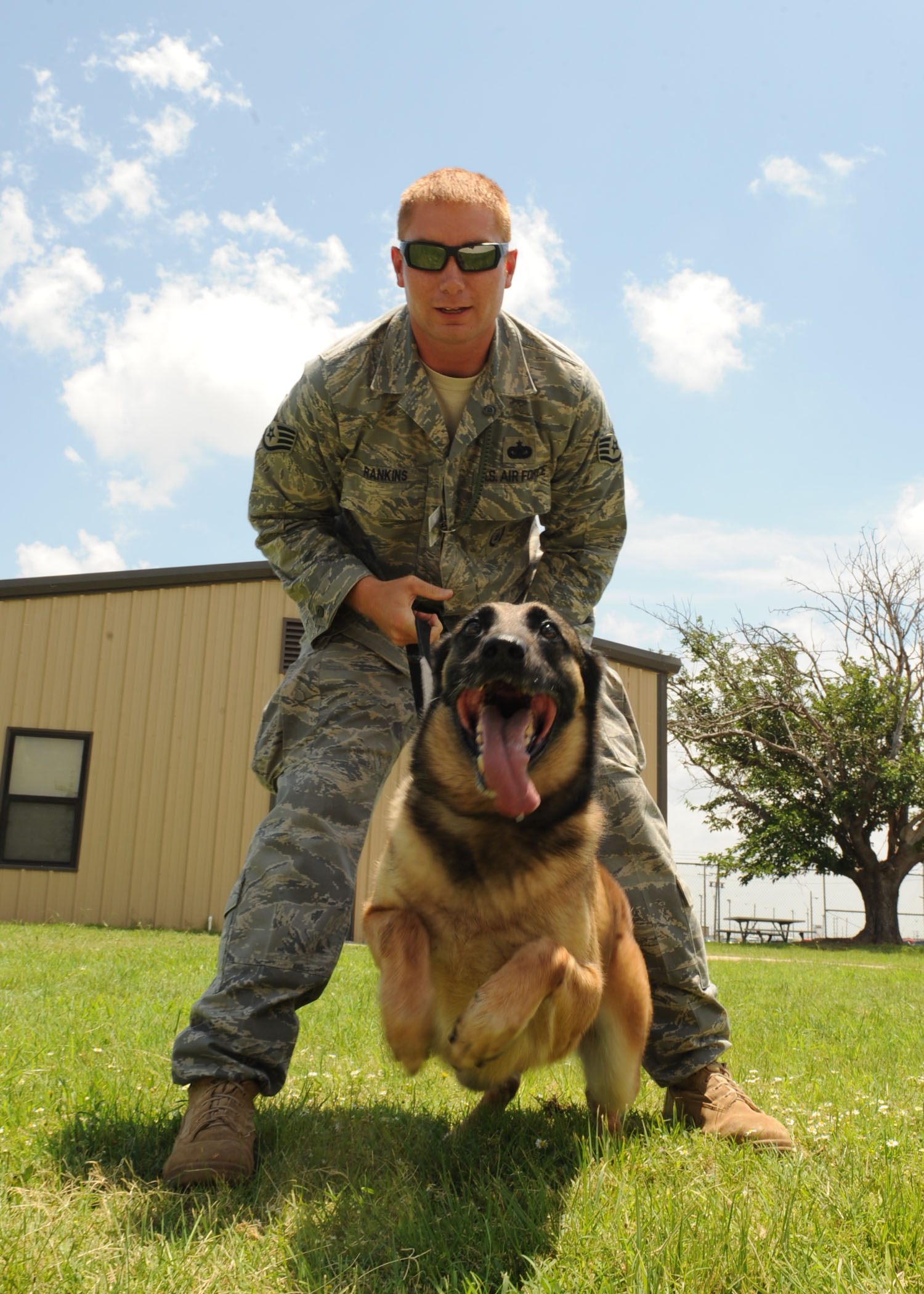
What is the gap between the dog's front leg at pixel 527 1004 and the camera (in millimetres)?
2461

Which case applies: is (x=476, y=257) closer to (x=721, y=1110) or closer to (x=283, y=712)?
(x=283, y=712)

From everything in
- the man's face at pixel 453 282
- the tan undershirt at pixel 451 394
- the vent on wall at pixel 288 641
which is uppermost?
the vent on wall at pixel 288 641

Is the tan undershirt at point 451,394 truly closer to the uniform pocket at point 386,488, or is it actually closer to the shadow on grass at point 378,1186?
the uniform pocket at point 386,488

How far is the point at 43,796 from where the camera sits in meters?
13.6

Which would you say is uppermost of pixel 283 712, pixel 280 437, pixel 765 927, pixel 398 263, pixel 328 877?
pixel 398 263

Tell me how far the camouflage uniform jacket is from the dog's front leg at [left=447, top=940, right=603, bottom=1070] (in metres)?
1.30

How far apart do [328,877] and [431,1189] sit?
938 millimetres

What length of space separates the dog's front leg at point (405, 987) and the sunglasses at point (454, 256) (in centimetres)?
214

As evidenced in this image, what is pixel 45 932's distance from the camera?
11188 millimetres

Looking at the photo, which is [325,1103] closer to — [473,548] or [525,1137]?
[525,1137]

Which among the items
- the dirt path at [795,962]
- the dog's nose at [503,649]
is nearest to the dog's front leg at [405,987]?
the dog's nose at [503,649]

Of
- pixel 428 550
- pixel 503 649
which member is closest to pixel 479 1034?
pixel 503 649

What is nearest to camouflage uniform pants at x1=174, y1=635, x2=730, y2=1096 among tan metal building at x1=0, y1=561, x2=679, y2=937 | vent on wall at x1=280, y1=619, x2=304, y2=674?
tan metal building at x1=0, y1=561, x2=679, y2=937

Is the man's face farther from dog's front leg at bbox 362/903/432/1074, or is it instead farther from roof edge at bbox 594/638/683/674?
roof edge at bbox 594/638/683/674
